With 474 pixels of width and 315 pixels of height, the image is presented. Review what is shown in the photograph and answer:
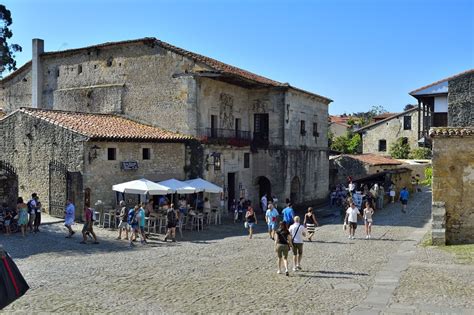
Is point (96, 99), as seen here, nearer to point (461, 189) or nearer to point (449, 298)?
point (461, 189)

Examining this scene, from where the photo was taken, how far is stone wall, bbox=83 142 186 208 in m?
21.4

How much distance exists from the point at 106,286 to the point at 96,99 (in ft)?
60.7

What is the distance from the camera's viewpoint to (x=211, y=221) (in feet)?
79.0

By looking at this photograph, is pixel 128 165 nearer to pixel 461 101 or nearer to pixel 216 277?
pixel 216 277

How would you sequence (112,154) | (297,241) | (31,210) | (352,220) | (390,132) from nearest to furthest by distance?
(297,241), (31,210), (352,220), (112,154), (390,132)

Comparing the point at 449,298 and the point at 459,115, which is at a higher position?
the point at 459,115

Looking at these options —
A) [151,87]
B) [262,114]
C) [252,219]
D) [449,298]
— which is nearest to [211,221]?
[252,219]

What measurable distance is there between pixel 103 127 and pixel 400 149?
37582 millimetres

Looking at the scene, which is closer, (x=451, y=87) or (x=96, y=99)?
(x=451, y=87)

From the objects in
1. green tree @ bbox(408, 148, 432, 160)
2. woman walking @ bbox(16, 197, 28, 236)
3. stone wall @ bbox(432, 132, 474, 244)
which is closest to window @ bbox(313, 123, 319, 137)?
stone wall @ bbox(432, 132, 474, 244)

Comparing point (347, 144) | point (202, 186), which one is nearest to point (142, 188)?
point (202, 186)

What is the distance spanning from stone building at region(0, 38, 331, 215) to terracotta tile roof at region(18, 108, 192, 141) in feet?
4.13

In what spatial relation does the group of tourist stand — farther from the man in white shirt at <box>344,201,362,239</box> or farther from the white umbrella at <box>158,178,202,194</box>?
the man in white shirt at <box>344,201,362,239</box>

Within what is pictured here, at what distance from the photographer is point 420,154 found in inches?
2031
